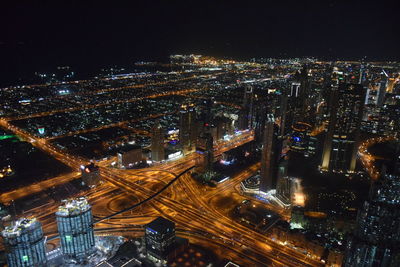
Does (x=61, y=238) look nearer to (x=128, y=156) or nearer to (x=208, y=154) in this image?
(x=128, y=156)

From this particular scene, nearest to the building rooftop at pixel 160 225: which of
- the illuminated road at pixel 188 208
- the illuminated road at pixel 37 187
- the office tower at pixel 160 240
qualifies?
the office tower at pixel 160 240

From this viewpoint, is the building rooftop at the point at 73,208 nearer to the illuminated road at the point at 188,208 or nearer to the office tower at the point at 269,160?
the illuminated road at the point at 188,208

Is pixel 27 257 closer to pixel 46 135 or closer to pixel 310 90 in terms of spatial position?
pixel 46 135

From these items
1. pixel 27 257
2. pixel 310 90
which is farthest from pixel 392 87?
pixel 27 257

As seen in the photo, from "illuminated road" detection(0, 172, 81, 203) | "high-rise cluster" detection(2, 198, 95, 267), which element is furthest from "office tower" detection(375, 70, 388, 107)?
"high-rise cluster" detection(2, 198, 95, 267)

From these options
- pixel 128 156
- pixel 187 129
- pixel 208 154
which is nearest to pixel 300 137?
pixel 187 129

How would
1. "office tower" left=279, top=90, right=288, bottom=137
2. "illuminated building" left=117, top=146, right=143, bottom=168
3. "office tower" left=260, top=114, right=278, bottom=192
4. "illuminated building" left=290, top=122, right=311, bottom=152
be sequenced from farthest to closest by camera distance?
"office tower" left=279, top=90, right=288, bottom=137
"illuminated building" left=290, top=122, right=311, bottom=152
"illuminated building" left=117, top=146, right=143, bottom=168
"office tower" left=260, top=114, right=278, bottom=192

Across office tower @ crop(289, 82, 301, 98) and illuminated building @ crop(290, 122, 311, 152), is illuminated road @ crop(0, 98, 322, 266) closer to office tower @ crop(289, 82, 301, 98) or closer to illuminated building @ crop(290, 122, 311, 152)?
illuminated building @ crop(290, 122, 311, 152)
